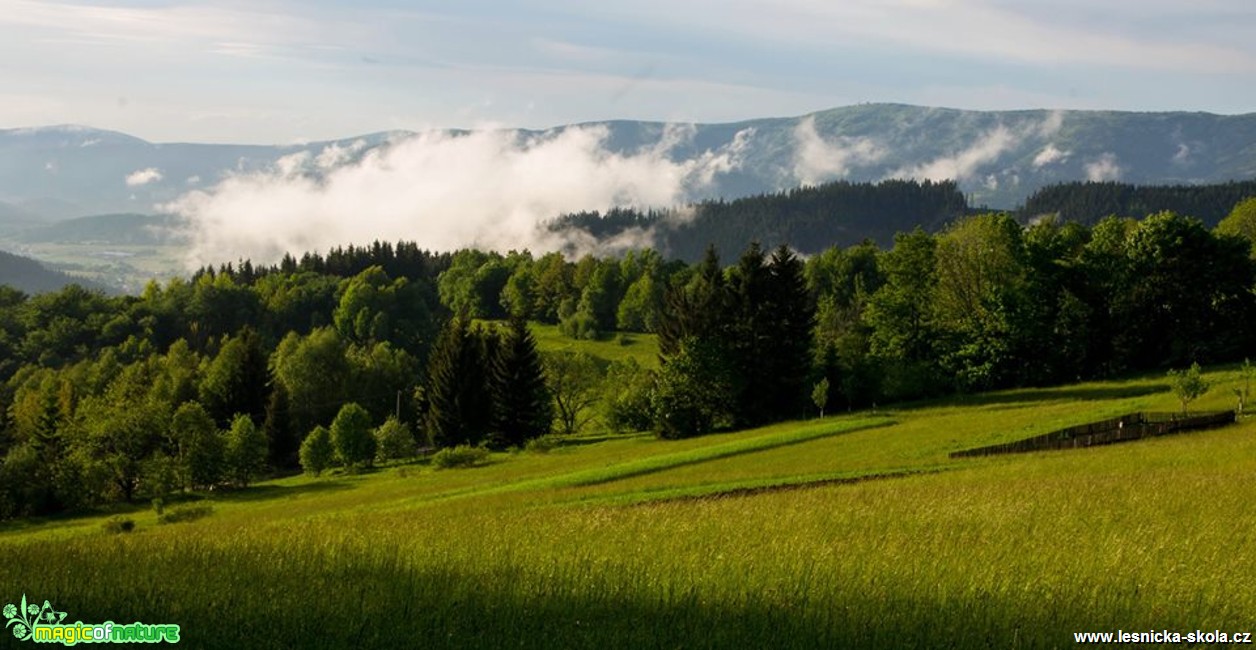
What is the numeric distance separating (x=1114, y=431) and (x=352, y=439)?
211ft

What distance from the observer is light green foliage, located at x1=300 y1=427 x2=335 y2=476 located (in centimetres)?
8431

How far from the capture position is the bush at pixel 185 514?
49.2 m

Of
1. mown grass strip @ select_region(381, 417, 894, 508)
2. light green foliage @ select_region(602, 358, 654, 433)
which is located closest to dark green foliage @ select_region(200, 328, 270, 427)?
light green foliage @ select_region(602, 358, 654, 433)

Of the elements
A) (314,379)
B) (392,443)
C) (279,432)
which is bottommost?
(279,432)

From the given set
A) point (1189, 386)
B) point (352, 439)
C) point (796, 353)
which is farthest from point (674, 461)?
point (352, 439)

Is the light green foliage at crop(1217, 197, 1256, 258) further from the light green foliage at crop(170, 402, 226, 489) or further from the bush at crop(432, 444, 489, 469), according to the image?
the light green foliage at crop(170, 402, 226, 489)

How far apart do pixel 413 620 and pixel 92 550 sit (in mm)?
7758

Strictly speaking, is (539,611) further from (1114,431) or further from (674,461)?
(1114,431)

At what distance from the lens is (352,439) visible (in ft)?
281

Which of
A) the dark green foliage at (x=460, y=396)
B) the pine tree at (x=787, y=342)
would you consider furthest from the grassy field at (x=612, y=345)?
the pine tree at (x=787, y=342)

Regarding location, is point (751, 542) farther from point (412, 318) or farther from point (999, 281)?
point (412, 318)

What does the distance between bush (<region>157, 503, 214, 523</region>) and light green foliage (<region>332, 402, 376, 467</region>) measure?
30513 millimetres

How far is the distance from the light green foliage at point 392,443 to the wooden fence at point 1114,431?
60.1 metres

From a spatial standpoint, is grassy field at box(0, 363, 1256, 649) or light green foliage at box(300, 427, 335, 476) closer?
grassy field at box(0, 363, 1256, 649)
